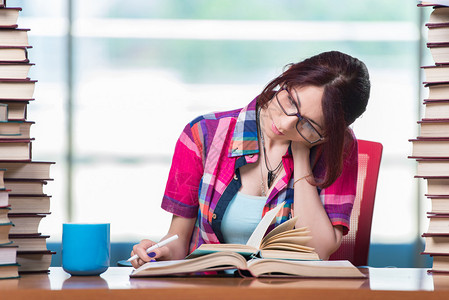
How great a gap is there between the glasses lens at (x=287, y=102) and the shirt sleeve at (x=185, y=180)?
0.97 feet

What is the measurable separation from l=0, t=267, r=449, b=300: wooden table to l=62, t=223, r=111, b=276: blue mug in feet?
0.20

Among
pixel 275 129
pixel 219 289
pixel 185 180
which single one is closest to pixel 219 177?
pixel 185 180

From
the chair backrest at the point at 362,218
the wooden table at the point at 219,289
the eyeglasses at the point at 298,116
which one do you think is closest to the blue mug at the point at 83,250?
the wooden table at the point at 219,289

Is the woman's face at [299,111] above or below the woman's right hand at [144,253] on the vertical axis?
above

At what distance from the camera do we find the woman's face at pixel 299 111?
4.75 ft

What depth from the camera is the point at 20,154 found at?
113 cm

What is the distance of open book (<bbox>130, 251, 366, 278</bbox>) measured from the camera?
106cm

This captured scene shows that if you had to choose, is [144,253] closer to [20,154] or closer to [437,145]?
[20,154]

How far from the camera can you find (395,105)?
4090 millimetres

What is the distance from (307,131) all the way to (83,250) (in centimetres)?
64

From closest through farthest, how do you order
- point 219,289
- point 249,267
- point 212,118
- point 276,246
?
point 219,289 → point 249,267 → point 276,246 → point 212,118

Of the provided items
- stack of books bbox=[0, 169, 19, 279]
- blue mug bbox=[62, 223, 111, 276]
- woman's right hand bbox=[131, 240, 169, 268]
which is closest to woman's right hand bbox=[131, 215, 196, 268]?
woman's right hand bbox=[131, 240, 169, 268]

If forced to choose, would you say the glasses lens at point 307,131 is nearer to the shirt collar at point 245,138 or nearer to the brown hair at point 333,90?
the brown hair at point 333,90

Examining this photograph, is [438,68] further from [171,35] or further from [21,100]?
[171,35]
